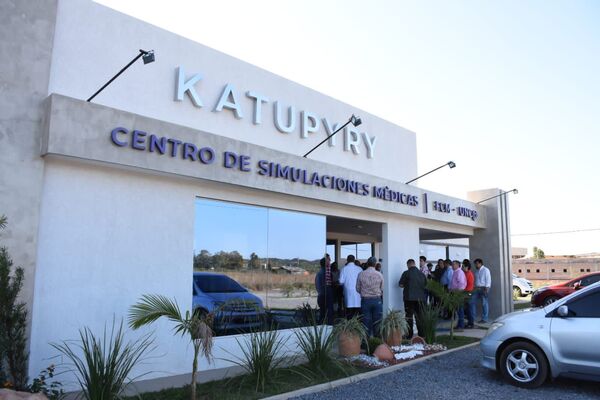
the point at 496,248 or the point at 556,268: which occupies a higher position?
the point at 556,268

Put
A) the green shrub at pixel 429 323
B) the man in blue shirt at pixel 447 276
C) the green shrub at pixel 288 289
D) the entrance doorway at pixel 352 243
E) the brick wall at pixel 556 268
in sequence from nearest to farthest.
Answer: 1. the green shrub at pixel 288 289
2. the green shrub at pixel 429 323
3. the man in blue shirt at pixel 447 276
4. the entrance doorway at pixel 352 243
5. the brick wall at pixel 556 268

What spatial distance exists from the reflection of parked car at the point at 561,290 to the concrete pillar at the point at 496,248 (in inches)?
102

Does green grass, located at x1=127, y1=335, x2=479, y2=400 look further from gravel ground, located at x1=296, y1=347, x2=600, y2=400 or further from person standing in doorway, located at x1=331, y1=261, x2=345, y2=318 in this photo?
person standing in doorway, located at x1=331, y1=261, x2=345, y2=318

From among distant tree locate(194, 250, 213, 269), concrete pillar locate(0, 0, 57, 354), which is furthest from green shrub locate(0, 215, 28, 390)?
distant tree locate(194, 250, 213, 269)

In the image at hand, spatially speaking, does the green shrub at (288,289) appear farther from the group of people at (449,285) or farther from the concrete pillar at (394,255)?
the concrete pillar at (394,255)

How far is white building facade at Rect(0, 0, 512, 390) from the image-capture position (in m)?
6.67

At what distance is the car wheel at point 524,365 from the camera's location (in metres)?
7.08

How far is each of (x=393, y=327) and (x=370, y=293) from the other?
40.1 inches

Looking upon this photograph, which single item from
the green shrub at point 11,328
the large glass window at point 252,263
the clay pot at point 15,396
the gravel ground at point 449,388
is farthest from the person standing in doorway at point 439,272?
the clay pot at point 15,396

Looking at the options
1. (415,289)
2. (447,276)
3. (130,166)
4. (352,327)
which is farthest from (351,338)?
(447,276)

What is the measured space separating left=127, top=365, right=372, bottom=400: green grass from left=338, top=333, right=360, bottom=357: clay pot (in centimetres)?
90

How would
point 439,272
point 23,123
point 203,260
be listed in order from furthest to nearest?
1. point 439,272
2. point 203,260
3. point 23,123

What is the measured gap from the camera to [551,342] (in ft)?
22.9

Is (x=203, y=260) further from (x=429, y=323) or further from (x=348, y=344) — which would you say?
(x=429, y=323)
